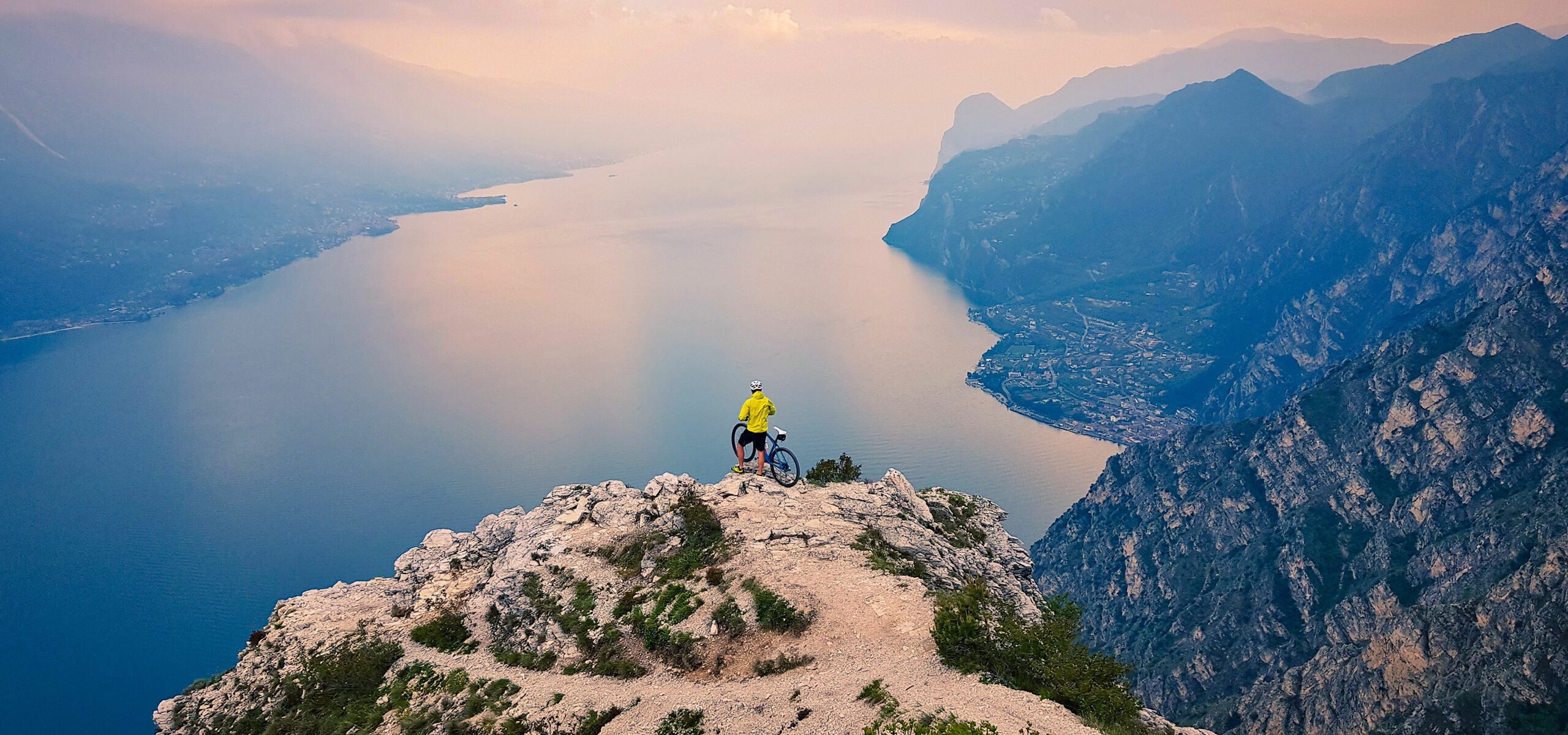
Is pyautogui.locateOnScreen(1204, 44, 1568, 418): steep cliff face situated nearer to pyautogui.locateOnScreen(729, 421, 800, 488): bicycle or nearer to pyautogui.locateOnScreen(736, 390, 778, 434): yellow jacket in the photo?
→ pyautogui.locateOnScreen(729, 421, 800, 488): bicycle

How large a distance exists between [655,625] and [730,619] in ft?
7.44

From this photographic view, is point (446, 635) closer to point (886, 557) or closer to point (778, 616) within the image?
point (778, 616)

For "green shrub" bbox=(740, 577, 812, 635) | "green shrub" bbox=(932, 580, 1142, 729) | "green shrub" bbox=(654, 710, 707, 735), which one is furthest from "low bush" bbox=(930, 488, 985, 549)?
"green shrub" bbox=(654, 710, 707, 735)

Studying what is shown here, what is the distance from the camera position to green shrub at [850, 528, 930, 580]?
1995 cm

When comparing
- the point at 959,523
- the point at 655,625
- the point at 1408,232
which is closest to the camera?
the point at 655,625

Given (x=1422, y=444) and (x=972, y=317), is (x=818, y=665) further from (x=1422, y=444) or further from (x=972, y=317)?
(x=972, y=317)

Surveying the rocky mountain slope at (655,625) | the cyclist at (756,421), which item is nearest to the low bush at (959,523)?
the rocky mountain slope at (655,625)

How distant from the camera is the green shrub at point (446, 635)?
21.6m

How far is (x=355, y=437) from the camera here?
11319cm

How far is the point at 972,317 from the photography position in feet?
620

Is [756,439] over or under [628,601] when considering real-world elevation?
over

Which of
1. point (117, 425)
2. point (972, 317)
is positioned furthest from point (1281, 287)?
point (117, 425)

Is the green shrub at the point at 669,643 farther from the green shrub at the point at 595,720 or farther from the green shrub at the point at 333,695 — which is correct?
the green shrub at the point at 333,695

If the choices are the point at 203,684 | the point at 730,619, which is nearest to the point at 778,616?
the point at 730,619
